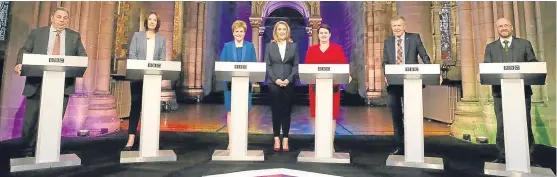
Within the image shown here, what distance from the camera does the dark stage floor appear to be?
2447mm

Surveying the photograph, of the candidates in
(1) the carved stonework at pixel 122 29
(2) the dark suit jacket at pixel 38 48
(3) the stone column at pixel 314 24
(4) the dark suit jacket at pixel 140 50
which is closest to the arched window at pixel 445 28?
(3) the stone column at pixel 314 24

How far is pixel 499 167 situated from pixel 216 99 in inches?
386

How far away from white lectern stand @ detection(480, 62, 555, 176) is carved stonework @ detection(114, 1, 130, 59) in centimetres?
655

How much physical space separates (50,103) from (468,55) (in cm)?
525

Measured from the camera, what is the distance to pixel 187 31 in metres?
10.7

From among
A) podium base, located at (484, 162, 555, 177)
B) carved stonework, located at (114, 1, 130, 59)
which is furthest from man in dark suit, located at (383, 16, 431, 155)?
carved stonework, located at (114, 1, 130, 59)

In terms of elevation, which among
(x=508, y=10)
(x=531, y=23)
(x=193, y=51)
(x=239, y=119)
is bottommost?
(x=239, y=119)

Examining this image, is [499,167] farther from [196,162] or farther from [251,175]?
[196,162]

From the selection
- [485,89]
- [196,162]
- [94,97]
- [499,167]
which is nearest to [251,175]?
[196,162]

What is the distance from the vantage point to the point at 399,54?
9.95 feet

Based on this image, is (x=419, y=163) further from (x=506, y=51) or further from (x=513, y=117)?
(x=506, y=51)

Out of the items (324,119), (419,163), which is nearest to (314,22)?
(324,119)

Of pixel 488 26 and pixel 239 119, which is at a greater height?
pixel 488 26

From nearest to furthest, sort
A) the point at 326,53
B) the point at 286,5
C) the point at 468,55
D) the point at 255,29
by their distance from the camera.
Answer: the point at 326,53 < the point at 468,55 < the point at 255,29 < the point at 286,5
